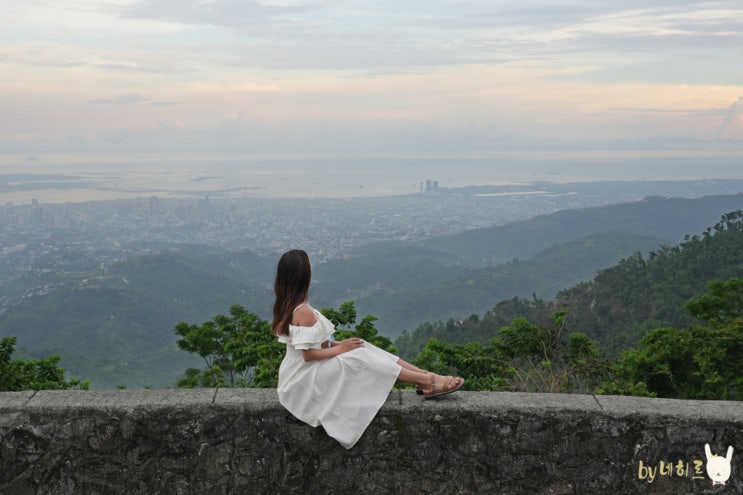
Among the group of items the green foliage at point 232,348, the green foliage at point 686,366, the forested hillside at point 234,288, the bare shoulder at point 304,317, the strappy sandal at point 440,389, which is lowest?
the forested hillside at point 234,288

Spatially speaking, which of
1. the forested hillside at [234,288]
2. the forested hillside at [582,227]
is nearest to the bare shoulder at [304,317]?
the forested hillside at [234,288]

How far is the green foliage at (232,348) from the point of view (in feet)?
22.1

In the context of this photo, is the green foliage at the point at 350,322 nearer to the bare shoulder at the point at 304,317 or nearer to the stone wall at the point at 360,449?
the bare shoulder at the point at 304,317

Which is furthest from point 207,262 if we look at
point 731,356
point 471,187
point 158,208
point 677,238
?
point 471,187

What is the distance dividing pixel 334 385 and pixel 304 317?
1.25ft

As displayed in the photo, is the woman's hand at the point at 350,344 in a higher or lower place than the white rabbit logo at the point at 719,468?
higher

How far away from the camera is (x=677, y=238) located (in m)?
112

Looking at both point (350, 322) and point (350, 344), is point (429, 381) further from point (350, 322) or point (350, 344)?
point (350, 322)

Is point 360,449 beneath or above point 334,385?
beneath

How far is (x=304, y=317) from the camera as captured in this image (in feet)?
12.0


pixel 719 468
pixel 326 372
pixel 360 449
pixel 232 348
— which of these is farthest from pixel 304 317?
pixel 232 348

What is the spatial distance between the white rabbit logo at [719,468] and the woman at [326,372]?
1.25 meters

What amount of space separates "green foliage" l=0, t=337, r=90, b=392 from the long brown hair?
334 cm

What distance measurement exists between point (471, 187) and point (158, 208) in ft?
282
